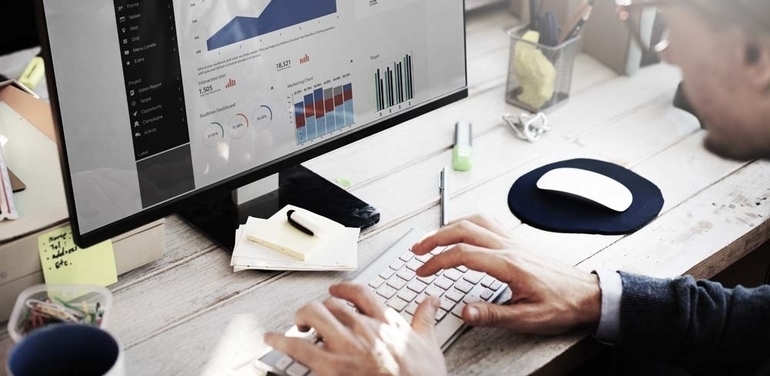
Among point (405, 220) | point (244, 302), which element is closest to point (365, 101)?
point (405, 220)

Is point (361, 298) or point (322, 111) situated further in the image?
point (322, 111)

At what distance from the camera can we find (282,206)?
1.28 m

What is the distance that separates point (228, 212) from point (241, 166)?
119 mm

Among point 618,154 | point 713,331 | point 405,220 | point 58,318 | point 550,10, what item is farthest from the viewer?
point 550,10

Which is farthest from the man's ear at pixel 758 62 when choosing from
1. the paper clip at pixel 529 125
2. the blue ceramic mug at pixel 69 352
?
the blue ceramic mug at pixel 69 352

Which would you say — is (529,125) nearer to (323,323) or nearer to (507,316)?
(507,316)

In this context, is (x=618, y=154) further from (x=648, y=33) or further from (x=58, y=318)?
(x=58, y=318)

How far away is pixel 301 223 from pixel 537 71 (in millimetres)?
573

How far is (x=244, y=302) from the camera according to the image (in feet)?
3.64

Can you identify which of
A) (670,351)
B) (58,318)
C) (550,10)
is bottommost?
(670,351)

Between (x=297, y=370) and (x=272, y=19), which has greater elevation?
(x=272, y=19)

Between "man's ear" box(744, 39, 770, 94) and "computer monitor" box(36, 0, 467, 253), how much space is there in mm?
504

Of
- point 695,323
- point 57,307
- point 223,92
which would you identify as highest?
point 223,92

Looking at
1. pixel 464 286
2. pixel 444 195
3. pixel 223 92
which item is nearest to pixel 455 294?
pixel 464 286
